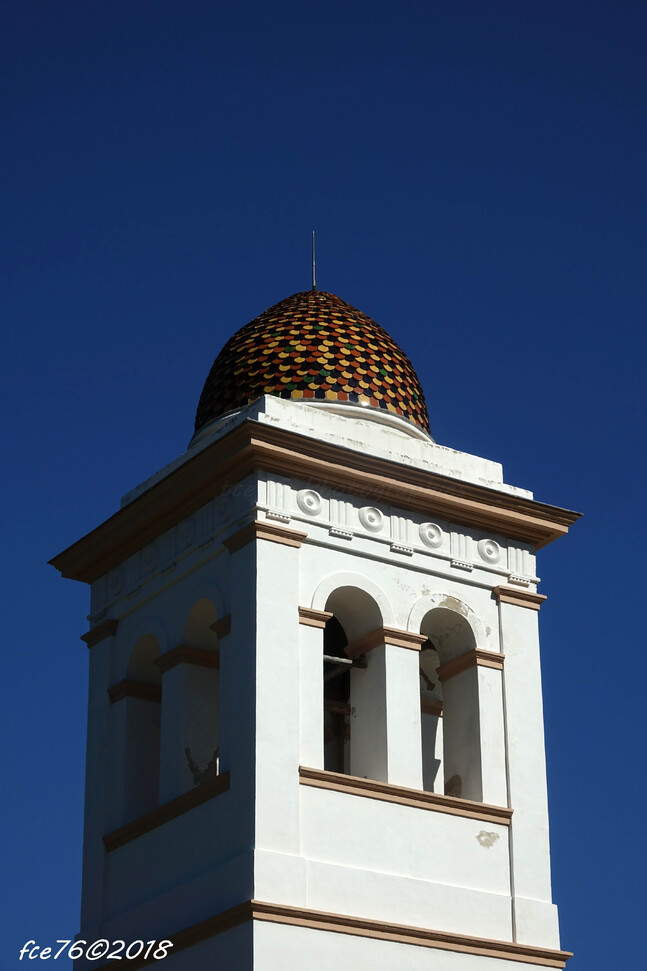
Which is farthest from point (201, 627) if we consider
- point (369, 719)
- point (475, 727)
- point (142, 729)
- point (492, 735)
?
point (492, 735)

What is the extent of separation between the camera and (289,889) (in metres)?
19.8

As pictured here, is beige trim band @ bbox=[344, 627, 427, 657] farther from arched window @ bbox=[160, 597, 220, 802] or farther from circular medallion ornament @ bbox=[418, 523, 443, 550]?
arched window @ bbox=[160, 597, 220, 802]

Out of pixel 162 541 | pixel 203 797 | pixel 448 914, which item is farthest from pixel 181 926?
pixel 162 541

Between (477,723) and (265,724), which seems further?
(477,723)

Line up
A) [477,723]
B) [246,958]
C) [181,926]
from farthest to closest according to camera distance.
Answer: [477,723]
[181,926]
[246,958]

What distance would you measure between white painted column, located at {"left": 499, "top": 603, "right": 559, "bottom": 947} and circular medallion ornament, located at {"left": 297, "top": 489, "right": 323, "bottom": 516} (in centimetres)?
269

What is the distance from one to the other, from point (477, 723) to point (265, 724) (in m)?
2.97

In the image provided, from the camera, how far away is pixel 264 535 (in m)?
21.4

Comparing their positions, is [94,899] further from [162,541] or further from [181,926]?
[162,541]

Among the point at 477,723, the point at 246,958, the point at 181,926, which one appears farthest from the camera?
the point at 477,723

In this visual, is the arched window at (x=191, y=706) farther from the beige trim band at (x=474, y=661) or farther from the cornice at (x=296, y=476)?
the beige trim band at (x=474, y=661)

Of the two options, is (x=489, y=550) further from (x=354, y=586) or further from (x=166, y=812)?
(x=166, y=812)

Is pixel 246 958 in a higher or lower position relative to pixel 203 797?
lower

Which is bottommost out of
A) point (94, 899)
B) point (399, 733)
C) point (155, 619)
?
point (94, 899)
